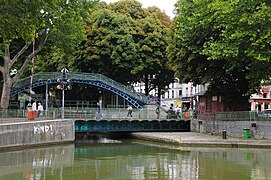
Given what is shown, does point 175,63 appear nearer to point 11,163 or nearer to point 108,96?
point 108,96

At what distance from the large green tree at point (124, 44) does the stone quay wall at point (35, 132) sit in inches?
533

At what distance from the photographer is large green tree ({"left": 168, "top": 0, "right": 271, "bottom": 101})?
26.5 metres

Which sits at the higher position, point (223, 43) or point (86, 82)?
point (223, 43)

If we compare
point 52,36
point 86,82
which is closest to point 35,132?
point 52,36

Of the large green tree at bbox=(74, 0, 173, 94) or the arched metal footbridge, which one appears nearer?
the arched metal footbridge

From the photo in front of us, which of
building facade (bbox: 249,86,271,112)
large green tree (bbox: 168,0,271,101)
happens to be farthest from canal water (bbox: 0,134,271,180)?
building facade (bbox: 249,86,271,112)

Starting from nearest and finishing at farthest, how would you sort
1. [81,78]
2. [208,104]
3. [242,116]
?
1. [242,116]
2. [81,78]
3. [208,104]

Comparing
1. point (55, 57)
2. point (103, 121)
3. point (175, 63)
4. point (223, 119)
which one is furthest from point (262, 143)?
point (55, 57)

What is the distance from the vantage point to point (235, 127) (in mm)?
32812

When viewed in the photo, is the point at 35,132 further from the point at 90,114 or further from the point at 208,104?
the point at 208,104

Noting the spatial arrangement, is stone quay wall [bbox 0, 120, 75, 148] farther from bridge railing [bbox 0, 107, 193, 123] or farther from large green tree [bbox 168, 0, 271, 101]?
large green tree [bbox 168, 0, 271, 101]

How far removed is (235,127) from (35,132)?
15.8 meters

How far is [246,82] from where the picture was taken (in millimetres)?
36812

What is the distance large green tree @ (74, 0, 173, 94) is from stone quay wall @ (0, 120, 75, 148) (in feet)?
44.5
